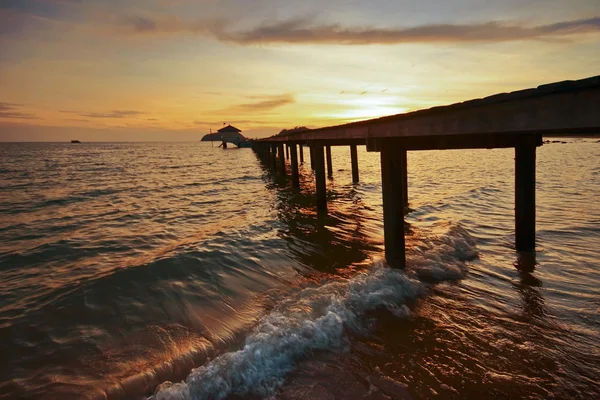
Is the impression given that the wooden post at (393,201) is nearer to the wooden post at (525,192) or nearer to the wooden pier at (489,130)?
the wooden pier at (489,130)

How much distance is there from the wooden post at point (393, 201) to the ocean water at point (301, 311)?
0.40 m

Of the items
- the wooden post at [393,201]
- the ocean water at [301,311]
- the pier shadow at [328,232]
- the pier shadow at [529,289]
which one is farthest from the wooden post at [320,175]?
the pier shadow at [529,289]

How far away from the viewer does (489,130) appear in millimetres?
3180

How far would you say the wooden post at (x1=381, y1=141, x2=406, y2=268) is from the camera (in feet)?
19.0

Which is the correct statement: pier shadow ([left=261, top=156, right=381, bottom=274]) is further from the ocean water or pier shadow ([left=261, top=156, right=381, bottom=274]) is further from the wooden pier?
the wooden pier

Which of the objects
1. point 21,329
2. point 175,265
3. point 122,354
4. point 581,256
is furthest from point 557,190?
point 21,329

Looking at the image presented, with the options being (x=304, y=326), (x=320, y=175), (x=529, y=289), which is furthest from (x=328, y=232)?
(x=304, y=326)

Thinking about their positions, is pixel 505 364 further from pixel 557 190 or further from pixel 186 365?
pixel 557 190

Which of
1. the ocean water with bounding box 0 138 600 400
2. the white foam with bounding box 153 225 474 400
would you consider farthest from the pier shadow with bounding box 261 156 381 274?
the white foam with bounding box 153 225 474 400

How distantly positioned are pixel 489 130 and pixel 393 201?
9.00 ft

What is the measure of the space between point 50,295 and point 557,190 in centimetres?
1774

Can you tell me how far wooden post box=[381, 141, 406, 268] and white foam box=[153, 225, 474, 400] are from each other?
14.3 inches

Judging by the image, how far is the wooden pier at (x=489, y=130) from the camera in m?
2.44

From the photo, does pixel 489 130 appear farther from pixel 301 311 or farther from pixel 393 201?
pixel 301 311
